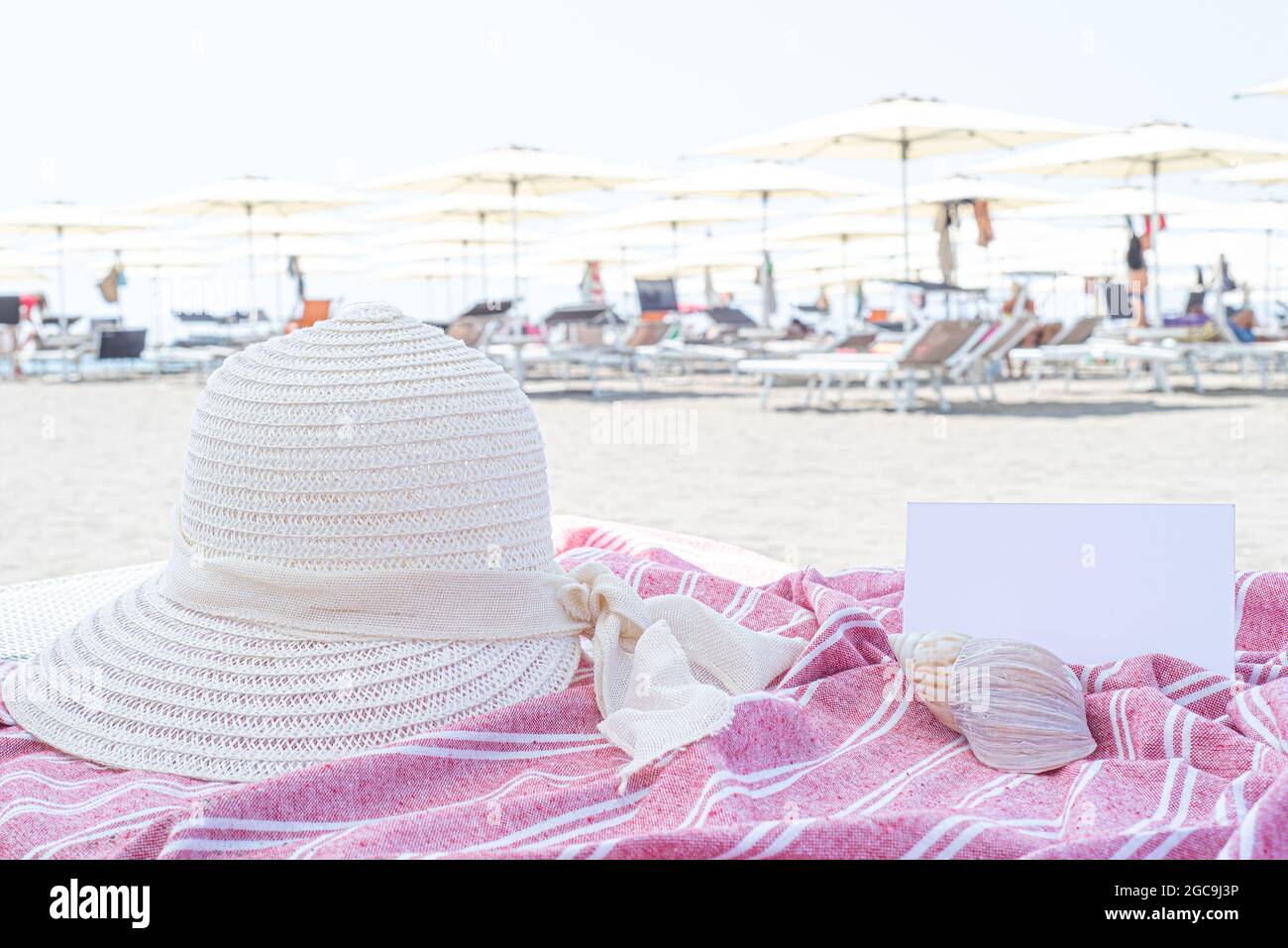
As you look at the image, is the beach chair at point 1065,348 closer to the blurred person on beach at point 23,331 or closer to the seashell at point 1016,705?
the seashell at point 1016,705

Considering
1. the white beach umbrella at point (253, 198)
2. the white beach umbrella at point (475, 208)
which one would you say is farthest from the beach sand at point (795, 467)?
the white beach umbrella at point (475, 208)

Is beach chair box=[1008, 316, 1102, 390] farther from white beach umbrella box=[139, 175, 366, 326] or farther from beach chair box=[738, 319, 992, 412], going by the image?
white beach umbrella box=[139, 175, 366, 326]

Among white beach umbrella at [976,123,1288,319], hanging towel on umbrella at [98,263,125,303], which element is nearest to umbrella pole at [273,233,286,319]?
hanging towel on umbrella at [98,263,125,303]

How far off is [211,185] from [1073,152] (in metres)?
9.14

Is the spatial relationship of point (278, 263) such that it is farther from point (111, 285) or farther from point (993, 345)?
Answer: point (993, 345)

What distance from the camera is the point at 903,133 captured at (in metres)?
12.3

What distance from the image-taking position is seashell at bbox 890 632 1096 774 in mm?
1815

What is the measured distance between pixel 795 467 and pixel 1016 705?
5.01m

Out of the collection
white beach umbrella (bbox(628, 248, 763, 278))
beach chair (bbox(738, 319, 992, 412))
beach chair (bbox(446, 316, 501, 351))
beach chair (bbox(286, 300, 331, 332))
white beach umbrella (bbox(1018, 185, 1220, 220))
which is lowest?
beach chair (bbox(738, 319, 992, 412))

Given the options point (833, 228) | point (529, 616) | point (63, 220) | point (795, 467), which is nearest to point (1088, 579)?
point (529, 616)

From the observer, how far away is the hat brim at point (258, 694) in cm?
188

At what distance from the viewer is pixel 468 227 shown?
19.4 meters

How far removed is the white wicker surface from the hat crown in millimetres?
719
